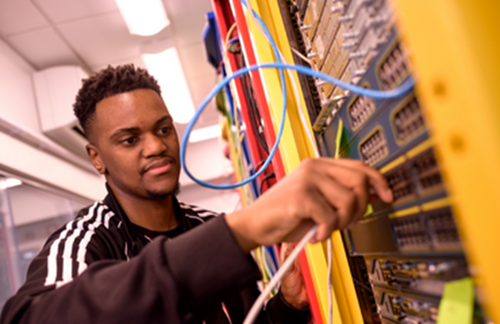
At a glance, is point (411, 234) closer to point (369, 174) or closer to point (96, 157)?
point (369, 174)

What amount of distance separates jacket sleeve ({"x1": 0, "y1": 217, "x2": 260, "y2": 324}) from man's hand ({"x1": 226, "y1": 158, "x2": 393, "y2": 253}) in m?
0.05

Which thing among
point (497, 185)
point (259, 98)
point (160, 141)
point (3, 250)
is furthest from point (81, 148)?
point (497, 185)

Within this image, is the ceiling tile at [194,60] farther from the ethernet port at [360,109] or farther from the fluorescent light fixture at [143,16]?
the ethernet port at [360,109]

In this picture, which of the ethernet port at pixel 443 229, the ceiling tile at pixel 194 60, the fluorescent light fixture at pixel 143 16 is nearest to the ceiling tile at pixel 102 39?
the fluorescent light fixture at pixel 143 16

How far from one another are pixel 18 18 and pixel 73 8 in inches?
16.5

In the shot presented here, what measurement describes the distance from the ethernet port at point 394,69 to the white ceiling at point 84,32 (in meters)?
2.83

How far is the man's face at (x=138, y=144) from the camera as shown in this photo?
3.71 feet

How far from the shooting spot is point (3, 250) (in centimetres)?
283

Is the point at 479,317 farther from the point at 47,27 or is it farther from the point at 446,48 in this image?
the point at 47,27

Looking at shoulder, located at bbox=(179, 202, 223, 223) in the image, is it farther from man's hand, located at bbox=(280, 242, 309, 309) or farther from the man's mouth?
man's hand, located at bbox=(280, 242, 309, 309)

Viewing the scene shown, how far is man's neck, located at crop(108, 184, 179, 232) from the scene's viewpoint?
1206 mm

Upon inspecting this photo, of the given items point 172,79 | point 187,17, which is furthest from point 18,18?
point 172,79

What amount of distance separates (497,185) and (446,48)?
11cm

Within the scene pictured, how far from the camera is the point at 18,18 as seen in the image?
2699 mm
